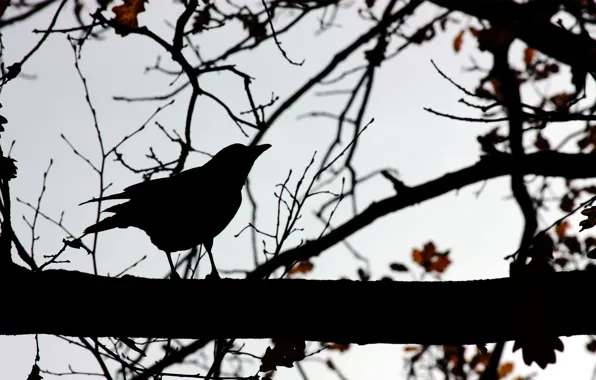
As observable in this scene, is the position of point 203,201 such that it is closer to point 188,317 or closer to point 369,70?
point 188,317

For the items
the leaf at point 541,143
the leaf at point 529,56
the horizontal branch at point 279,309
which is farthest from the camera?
the leaf at point 529,56

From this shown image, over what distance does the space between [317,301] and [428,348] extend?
3899 mm

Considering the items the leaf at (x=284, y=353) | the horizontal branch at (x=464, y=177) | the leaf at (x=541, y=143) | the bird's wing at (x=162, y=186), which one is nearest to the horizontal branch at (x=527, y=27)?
the horizontal branch at (x=464, y=177)

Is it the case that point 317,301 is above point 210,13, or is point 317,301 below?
below

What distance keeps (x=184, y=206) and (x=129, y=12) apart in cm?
133

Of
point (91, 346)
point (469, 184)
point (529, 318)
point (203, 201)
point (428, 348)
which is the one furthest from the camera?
point (428, 348)

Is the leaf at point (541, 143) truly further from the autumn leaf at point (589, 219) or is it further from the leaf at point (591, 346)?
the autumn leaf at point (589, 219)

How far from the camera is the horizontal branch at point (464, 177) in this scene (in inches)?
209

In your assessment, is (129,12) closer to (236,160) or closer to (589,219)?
(236,160)

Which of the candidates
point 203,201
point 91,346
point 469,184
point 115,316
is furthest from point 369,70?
point 115,316

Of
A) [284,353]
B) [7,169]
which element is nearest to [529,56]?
[284,353]

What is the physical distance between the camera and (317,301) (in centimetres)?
266

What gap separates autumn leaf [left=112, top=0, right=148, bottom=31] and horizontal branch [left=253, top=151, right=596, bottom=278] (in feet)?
6.58

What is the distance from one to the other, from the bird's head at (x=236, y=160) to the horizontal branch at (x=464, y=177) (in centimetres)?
73
